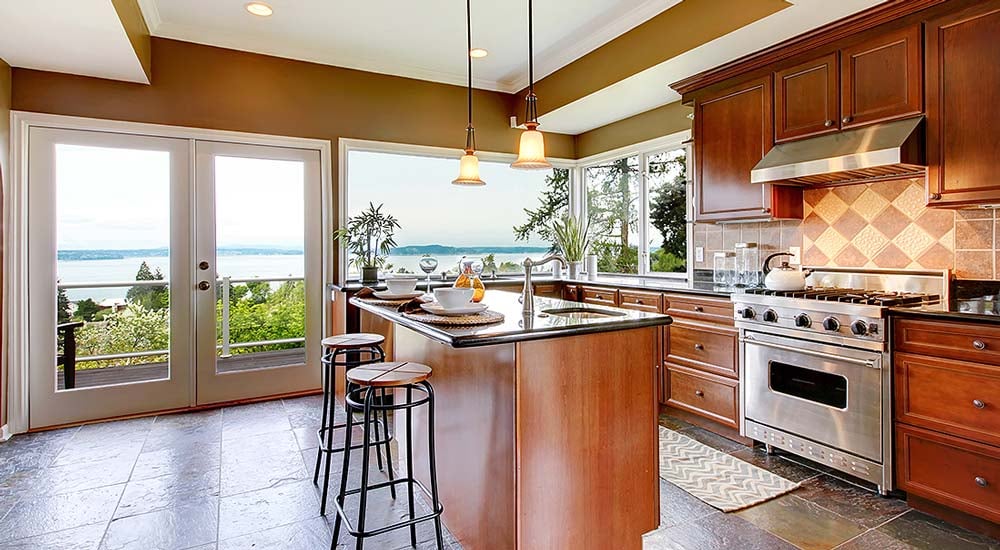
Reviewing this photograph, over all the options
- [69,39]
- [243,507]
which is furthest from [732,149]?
[69,39]

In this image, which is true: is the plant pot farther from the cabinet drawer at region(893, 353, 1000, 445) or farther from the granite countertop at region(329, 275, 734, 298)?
the cabinet drawer at region(893, 353, 1000, 445)

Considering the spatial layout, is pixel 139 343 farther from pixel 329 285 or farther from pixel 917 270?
pixel 917 270

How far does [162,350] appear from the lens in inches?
159

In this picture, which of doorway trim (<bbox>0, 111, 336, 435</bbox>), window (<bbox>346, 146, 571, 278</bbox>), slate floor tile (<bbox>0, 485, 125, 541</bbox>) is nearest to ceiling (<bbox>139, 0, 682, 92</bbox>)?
window (<bbox>346, 146, 571, 278</bbox>)

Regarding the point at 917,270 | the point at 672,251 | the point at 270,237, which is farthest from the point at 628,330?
the point at 270,237

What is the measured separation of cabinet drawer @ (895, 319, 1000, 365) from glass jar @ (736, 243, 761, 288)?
50.4 inches

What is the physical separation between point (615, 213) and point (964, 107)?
116 inches

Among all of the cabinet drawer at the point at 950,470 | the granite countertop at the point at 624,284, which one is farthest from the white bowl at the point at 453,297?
the cabinet drawer at the point at 950,470

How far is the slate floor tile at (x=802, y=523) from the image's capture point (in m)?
2.22

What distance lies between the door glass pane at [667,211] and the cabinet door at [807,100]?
46.9 inches

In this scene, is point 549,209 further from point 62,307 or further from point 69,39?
point 62,307

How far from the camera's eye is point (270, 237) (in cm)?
437

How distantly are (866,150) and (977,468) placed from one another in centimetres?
149

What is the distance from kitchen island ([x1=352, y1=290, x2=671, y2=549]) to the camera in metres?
1.79
